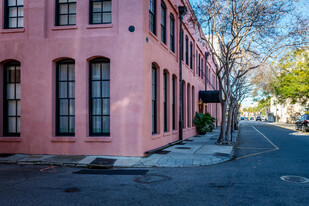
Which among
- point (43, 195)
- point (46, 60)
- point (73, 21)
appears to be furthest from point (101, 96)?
point (43, 195)

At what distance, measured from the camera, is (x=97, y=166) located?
8805mm

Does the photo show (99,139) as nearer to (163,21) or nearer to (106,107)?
(106,107)

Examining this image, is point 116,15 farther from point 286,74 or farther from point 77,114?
point 286,74

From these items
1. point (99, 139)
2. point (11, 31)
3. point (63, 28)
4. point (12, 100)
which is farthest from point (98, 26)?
point (12, 100)

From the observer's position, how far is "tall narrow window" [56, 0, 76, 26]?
1100 centimetres

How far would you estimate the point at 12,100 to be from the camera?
11.2 meters

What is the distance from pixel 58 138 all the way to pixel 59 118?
874 mm

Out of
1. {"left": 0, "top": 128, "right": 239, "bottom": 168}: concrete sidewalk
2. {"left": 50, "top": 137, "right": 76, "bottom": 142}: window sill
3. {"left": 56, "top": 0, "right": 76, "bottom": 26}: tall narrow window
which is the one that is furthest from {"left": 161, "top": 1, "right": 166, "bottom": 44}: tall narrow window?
{"left": 50, "top": 137, "right": 76, "bottom": 142}: window sill

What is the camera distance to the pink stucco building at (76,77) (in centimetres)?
1023

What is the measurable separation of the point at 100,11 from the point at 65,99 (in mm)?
3798

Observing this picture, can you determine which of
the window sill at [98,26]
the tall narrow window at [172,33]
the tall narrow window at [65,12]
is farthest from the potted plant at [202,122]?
the tall narrow window at [65,12]

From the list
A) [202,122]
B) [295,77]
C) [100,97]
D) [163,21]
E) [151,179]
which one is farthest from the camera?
[295,77]

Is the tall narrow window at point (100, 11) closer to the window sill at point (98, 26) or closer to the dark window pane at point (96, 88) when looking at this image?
the window sill at point (98, 26)

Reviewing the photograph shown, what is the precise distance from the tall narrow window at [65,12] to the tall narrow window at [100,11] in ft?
2.63
